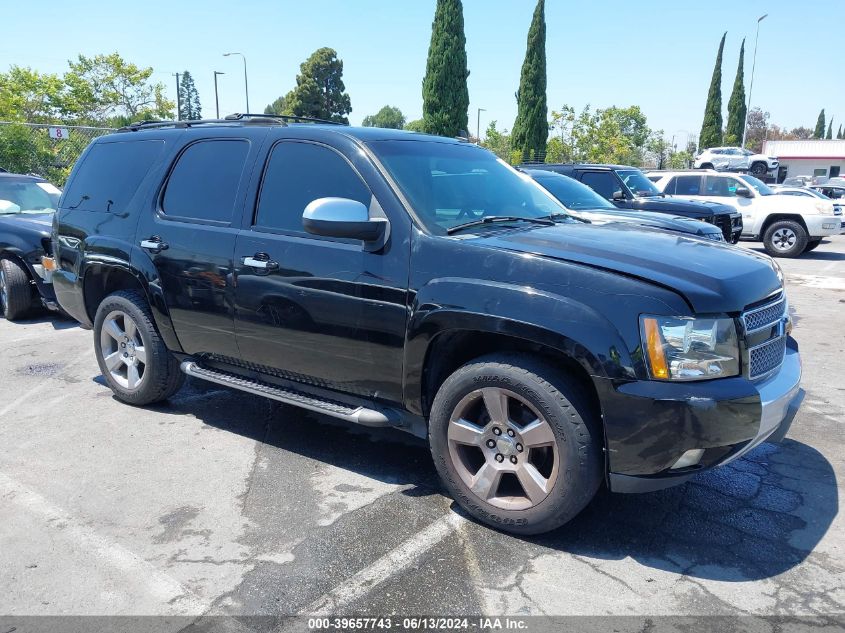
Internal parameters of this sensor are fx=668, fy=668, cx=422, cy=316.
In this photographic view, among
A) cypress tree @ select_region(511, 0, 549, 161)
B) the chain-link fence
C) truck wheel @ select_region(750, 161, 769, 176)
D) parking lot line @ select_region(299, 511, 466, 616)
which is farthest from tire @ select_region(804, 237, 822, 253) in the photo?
truck wheel @ select_region(750, 161, 769, 176)

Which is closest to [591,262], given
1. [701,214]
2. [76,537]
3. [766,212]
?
[76,537]

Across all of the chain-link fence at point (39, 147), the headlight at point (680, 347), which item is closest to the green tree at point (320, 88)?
the chain-link fence at point (39, 147)

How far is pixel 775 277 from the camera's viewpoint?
3.39 meters

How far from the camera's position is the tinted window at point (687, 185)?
1523cm

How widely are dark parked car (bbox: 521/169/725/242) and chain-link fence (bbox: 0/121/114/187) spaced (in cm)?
1016

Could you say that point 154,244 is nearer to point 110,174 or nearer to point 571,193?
point 110,174

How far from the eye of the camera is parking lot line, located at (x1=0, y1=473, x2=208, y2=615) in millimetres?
2754

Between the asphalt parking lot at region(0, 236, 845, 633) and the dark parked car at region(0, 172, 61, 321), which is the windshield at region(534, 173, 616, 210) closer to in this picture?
the asphalt parking lot at region(0, 236, 845, 633)

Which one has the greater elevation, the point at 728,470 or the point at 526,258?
the point at 526,258

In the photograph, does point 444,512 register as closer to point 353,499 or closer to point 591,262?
point 353,499

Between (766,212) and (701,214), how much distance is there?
4.79 metres

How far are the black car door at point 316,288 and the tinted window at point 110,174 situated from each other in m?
1.32

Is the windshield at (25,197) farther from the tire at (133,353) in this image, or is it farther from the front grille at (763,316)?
the front grille at (763,316)

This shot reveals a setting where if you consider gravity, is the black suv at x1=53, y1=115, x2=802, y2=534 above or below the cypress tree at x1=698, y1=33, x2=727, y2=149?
Answer: below
